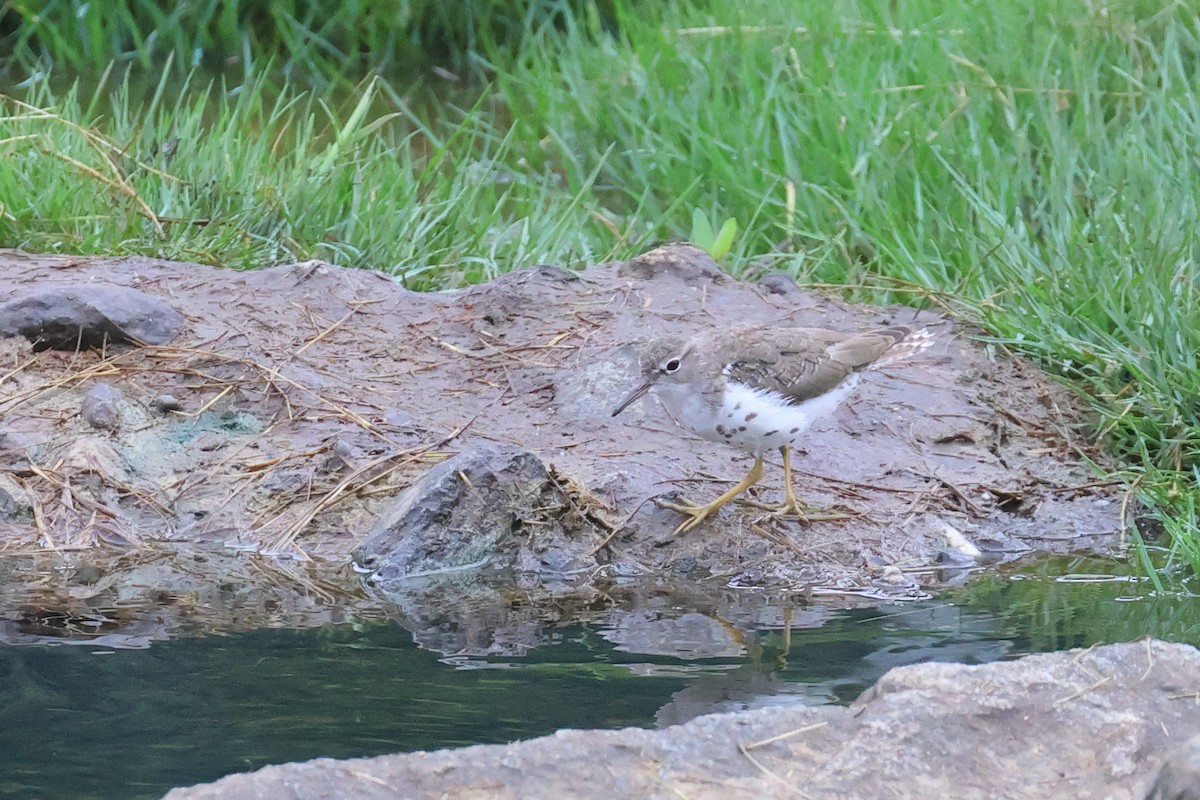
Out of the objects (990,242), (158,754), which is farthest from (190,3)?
(158,754)

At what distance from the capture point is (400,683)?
4004mm

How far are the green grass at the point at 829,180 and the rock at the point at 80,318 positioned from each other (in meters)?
0.94

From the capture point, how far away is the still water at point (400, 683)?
3.55 meters

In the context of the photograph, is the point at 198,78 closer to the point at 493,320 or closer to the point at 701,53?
the point at 701,53

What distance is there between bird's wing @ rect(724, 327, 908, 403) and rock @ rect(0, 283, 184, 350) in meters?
2.49

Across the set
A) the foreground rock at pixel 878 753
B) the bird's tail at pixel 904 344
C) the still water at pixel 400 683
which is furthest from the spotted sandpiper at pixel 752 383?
the foreground rock at pixel 878 753

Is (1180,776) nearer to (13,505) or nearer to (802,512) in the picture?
(802,512)

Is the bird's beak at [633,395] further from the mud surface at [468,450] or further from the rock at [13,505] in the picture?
the rock at [13,505]

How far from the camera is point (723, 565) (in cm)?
515

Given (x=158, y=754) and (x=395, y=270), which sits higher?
(x=158, y=754)

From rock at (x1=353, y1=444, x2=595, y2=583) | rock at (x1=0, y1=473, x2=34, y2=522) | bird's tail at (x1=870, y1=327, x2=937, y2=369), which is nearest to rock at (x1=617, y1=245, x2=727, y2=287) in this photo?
bird's tail at (x1=870, y1=327, x2=937, y2=369)

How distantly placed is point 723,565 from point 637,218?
361cm

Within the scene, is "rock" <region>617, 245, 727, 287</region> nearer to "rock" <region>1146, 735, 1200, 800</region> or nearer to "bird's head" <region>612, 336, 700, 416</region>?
"bird's head" <region>612, 336, 700, 416</region>

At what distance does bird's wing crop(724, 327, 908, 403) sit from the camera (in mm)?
5207
